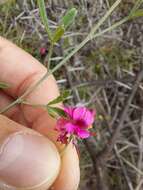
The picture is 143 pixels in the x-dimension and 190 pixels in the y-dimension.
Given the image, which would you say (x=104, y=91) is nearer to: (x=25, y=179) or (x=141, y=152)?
(x=141, y=152)

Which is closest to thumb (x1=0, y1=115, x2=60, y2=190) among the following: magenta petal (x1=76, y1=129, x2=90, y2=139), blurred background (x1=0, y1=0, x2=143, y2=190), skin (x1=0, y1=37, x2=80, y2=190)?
skin (x1=0, y1=37, x2=80, y2=190)

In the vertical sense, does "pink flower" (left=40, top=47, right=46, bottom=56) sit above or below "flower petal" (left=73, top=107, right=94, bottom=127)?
below

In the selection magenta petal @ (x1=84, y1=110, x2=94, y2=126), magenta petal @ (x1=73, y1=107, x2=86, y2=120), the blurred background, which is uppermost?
magenta petal @ (x1=73, y1=107, x2=86, y2=120)

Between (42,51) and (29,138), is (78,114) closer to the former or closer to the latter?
(29,138)

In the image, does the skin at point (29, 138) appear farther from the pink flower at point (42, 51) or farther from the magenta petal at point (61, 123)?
the pink flower at point (42, 51)

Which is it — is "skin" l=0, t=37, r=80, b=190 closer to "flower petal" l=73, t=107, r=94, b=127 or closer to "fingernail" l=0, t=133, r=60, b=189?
"fingernail" l=0, t=133, r=60, b=189

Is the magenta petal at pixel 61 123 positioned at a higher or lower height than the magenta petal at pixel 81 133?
higher

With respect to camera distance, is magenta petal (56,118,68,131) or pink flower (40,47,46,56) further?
pink flower (40,47,46,56)

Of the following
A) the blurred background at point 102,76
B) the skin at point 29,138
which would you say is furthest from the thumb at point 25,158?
the blurred background at point 102,76

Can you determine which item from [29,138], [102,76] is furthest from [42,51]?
[29,138]
